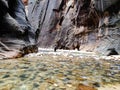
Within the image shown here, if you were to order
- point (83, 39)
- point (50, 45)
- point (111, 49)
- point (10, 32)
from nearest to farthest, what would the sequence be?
point (10, 32) < point (111, 49) < point (83, 39) < point (50, 45)

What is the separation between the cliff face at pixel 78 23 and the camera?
1576 cm

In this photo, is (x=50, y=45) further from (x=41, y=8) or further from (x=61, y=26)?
(x=41, y=8)

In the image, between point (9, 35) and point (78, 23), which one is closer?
point (9, 35)

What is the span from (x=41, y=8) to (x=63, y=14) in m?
6.58

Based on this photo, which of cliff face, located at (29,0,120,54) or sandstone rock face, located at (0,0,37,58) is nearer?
sandstone rock face, located at (0,0,37,58)

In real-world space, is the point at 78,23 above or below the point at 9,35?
above

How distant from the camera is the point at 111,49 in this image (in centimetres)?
1345

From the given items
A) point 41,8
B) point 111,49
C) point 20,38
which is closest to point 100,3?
point 111,49

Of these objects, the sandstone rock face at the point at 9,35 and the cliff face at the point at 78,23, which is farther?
the cliff face at the point at 78,23

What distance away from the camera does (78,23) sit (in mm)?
26000

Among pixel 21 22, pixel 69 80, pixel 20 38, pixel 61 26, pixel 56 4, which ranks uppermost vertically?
pixel 56 4

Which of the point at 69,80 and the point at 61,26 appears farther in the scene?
the point at 61,26

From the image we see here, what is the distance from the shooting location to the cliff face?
51.7ft

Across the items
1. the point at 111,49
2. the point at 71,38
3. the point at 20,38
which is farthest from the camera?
the point at 71,38
